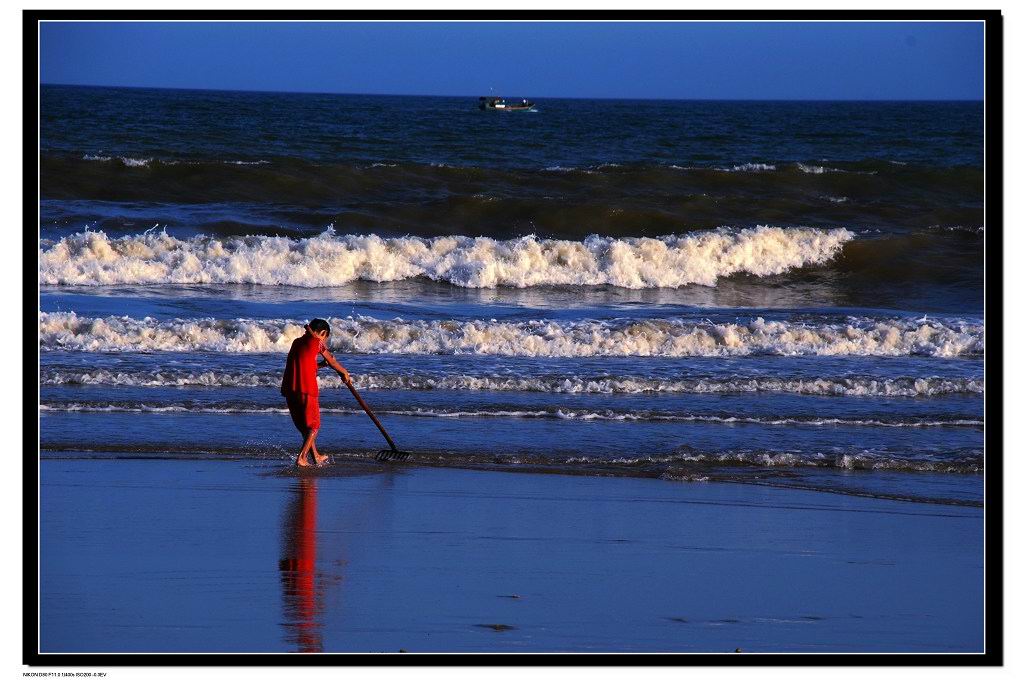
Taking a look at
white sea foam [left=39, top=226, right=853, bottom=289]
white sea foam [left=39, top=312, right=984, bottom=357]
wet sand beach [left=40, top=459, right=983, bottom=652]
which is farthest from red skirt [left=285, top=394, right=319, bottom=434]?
white sea foam [left=39, top=226, right=853, bottom=289]

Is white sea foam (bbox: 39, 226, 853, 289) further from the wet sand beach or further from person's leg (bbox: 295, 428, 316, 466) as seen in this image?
the wet sand beach

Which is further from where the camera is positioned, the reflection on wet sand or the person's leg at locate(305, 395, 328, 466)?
the person's leg at locate(305, 395, 328, 466)

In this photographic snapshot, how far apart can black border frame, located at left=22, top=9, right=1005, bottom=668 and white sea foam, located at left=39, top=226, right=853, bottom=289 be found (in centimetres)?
1156

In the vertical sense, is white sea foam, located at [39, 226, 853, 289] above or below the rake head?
above

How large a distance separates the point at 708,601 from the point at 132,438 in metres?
4.90

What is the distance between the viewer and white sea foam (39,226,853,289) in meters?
17.6

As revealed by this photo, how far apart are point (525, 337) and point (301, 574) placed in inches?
289

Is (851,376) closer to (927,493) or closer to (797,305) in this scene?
(927,493)

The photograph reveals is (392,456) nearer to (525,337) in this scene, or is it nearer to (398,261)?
(525,337)

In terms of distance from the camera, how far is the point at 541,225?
76.0ft

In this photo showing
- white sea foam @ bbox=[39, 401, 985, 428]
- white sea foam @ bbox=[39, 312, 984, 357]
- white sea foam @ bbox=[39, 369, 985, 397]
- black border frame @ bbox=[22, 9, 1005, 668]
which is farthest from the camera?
white sea foam @ bbox=[39, 312, 984, 357]

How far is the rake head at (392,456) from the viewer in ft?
28.4

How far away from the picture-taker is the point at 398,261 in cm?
1892

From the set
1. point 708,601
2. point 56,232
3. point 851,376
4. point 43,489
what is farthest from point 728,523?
point 56,232
